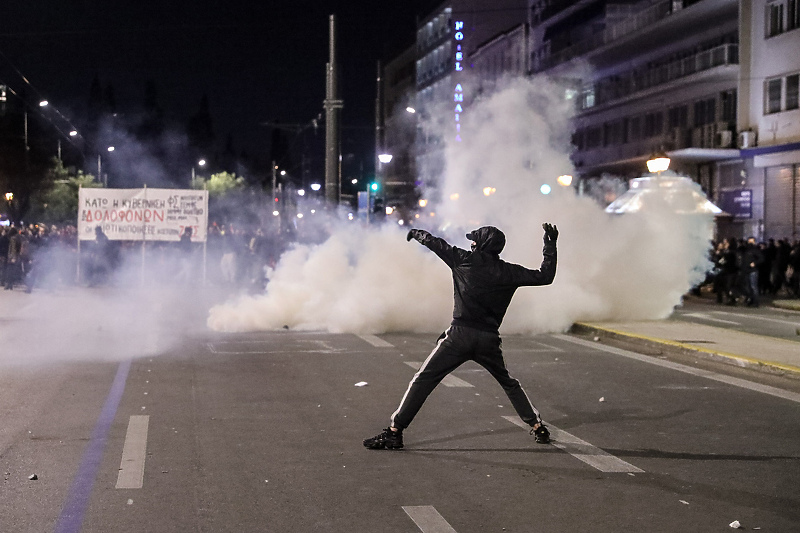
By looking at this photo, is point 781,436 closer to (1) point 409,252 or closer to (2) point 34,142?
(1) point 409,252

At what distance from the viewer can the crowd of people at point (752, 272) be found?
2231cm

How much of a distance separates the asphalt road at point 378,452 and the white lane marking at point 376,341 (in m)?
2.40

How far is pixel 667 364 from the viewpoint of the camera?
1243cm

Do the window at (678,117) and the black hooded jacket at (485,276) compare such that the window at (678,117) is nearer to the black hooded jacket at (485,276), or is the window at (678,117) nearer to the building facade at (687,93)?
the building facade at (687,93)

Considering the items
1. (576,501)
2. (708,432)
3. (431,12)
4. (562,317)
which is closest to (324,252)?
(562,317)

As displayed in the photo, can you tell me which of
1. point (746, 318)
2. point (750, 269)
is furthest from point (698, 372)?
point (750, 269)

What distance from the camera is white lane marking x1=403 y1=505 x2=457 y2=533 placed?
5.23 meters

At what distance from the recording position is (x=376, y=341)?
14.7 m

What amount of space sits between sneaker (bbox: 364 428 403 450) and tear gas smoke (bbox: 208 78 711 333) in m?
8.66

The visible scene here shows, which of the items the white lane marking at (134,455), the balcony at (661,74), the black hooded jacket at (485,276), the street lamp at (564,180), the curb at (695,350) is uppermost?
the balcony at (661,74)

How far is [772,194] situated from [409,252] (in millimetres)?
19599

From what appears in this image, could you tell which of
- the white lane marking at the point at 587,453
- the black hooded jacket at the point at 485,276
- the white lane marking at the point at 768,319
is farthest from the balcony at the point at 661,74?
the black hooded jacket at the point at 485,276

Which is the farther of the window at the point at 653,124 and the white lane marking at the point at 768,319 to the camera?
the window at the point at 653,124

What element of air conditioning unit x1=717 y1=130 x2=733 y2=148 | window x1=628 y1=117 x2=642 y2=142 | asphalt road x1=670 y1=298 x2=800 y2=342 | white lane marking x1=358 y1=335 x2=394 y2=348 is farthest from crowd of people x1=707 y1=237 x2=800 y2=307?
window x1=628 y1=117 x2=642 y2=142
